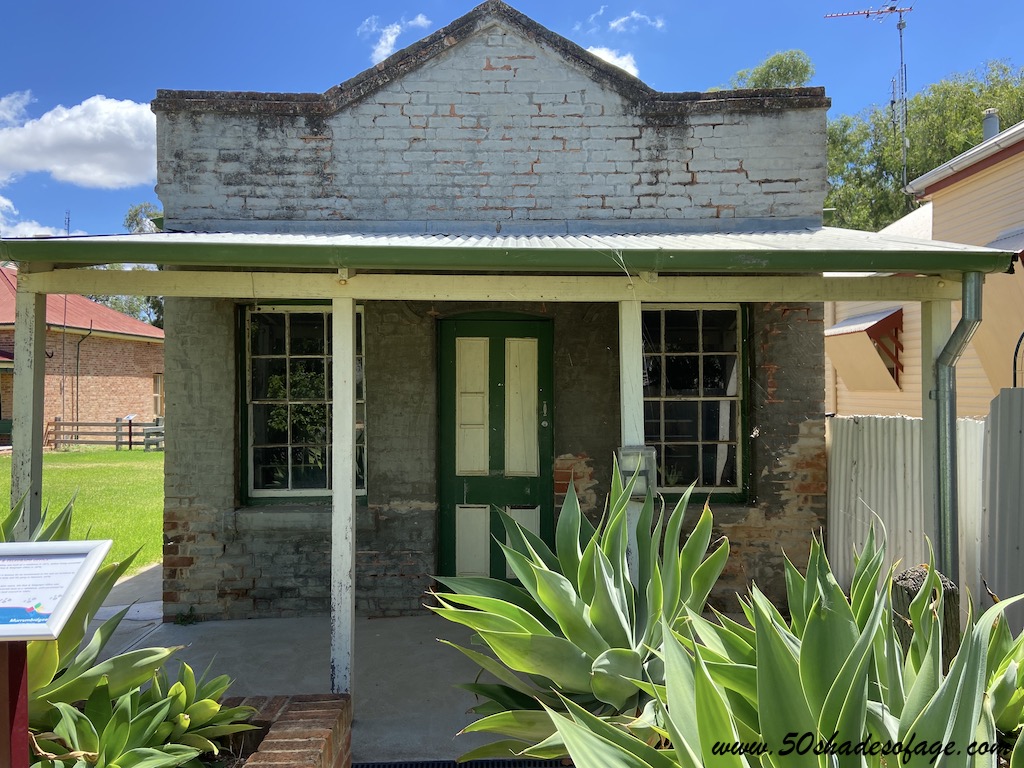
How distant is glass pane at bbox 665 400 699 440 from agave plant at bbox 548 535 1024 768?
13.0 ft

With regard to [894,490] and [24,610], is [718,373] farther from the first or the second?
[24,610]

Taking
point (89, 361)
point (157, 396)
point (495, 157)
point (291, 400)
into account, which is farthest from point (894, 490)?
point (157, 396)

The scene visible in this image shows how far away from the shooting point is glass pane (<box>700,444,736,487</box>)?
249 inches

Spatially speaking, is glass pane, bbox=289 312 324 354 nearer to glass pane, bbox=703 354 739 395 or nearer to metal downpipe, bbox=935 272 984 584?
glass pane, bbox=703 354 739 395

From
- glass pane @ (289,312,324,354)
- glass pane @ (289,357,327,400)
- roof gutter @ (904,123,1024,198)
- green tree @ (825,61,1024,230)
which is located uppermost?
green tree @ (825,61,1024,230)

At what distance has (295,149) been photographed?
6.16 m

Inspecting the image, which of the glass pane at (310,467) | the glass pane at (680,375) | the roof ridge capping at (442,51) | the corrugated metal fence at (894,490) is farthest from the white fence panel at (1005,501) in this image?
the glass pane at (310,467)

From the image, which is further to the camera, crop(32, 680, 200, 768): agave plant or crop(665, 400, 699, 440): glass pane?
crop(665, 400, 699, 440): glass pane

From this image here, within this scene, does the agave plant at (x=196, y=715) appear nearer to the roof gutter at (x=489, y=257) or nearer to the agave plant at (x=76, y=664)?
the agave plant at (x=76, y=664)

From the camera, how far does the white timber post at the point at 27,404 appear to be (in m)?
4.19

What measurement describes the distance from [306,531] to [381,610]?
91cm

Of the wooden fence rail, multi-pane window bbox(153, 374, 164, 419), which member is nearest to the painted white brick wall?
the wooden fence rail

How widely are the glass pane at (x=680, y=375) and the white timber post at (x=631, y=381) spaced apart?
2058 millimetres

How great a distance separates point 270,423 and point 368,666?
2300 mm
